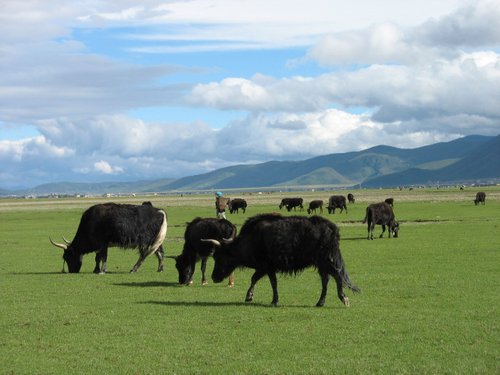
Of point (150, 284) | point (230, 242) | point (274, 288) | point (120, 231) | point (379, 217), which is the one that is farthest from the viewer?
point (379, 217)

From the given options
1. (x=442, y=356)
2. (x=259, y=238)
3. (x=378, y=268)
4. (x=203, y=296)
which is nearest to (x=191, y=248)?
(x=203, y=296)

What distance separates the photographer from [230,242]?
16.4 m

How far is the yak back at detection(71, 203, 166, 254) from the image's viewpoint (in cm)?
2223

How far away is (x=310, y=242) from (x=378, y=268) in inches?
301

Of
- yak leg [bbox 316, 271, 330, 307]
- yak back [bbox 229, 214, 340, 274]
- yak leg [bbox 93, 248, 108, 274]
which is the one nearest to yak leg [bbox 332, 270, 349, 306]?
yak leg [bbox 316, 271, 330, 307]

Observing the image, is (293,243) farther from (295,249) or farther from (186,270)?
(186,270)

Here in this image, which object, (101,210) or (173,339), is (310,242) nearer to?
(173,339)

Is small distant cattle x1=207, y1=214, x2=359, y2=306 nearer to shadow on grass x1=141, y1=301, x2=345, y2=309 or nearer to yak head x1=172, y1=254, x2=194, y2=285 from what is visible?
shadow on grass x1=141, y1=301, x2=345, y2=309

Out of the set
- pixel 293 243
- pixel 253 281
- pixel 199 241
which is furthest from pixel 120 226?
pixel 293 243

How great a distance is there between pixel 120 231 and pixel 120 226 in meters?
0.17

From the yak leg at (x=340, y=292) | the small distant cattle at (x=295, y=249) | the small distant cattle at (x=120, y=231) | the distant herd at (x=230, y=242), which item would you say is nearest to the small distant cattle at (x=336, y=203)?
the distant herd at (x=230, y=242)

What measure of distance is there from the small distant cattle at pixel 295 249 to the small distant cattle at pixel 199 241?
2.89m

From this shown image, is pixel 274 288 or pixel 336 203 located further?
pixel 336 203

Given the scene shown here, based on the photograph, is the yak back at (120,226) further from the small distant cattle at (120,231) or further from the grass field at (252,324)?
the grass field at (252,324)
